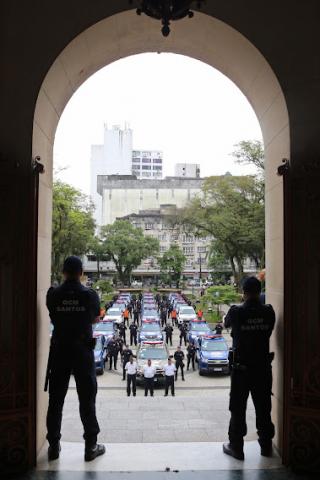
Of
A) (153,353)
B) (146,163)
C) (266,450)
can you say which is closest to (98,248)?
(153,353)

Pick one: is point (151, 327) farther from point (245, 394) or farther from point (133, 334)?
point (245, 394)

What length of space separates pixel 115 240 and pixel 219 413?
5478 cm

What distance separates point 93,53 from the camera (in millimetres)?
5285

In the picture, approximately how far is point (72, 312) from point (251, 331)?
1749 mm

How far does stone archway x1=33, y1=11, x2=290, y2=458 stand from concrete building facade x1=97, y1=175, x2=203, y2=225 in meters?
79.7

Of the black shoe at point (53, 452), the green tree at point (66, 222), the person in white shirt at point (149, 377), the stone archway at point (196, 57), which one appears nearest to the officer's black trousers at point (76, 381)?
the black shoe at point (53, 452)

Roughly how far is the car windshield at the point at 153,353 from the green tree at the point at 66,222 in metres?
18.2

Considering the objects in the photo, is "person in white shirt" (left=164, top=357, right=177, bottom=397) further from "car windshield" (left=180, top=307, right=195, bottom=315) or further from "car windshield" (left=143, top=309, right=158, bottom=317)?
"car windshield" (left=180, top=307, right=195, bottom=315)

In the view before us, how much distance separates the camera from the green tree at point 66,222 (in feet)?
111
